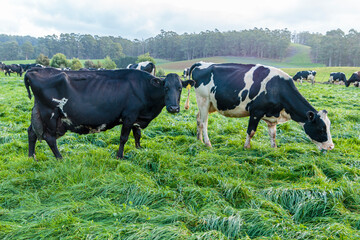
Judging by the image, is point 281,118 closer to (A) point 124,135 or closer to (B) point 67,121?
(A) point 124,135

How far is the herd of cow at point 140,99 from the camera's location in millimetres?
5094

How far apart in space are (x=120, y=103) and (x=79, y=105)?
87 cm

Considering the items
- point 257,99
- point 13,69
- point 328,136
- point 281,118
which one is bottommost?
point 328,136

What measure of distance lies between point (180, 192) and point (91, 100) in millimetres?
2876

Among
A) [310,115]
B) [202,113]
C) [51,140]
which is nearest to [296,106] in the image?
[310,115]

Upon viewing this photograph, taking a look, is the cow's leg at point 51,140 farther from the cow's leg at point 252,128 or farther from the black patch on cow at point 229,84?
the cow's leg at point 252,128

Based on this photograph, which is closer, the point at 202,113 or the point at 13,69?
the point at 202,113

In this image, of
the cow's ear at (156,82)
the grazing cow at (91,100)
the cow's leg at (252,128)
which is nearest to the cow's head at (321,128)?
the cow's leg at (252,128)

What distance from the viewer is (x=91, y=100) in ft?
17.1

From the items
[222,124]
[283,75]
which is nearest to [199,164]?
[283,75]

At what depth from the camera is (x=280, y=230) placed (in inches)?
114

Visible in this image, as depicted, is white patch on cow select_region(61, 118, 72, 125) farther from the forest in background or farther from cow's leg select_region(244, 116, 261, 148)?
the forest in background

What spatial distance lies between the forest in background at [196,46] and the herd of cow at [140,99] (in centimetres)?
8254

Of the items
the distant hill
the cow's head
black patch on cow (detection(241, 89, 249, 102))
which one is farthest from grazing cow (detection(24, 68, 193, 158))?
the distant hill
